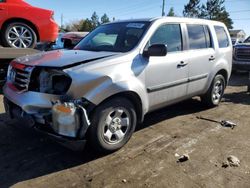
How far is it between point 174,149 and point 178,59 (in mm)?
1536

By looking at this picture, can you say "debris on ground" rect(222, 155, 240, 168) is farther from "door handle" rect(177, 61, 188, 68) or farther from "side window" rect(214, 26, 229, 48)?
"side window" rect(214, 26, 229, 48)

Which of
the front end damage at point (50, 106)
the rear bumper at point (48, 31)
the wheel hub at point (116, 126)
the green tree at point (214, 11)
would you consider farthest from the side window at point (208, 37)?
the green tree at point (214, 11)

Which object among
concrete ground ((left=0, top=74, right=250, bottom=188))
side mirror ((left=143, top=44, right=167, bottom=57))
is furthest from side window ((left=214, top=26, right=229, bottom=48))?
side mirror ((left=143, top=44, right=167, bottom=57))

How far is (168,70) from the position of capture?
15.9 ft

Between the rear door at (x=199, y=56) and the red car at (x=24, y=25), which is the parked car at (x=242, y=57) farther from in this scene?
the red car at (x=24, y=25)

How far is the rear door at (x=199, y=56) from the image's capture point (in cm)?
545

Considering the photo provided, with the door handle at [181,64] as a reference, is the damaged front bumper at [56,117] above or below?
below

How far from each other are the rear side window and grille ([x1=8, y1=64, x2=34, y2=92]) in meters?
2.89

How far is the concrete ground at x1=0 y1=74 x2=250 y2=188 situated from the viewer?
3.55 meters

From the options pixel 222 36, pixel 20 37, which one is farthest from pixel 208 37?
pixel 20 37

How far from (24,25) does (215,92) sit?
4.77 meters

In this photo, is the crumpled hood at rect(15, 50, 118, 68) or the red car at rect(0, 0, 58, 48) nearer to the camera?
the crumpled hood at rect(15, 50, 118, 68)

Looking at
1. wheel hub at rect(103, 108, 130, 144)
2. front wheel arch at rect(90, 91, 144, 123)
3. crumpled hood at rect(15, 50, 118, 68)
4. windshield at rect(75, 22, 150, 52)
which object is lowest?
Answer: wheel hub at rect(103, 108, 130, 144)

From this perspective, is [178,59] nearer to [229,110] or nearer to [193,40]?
[193,40]
